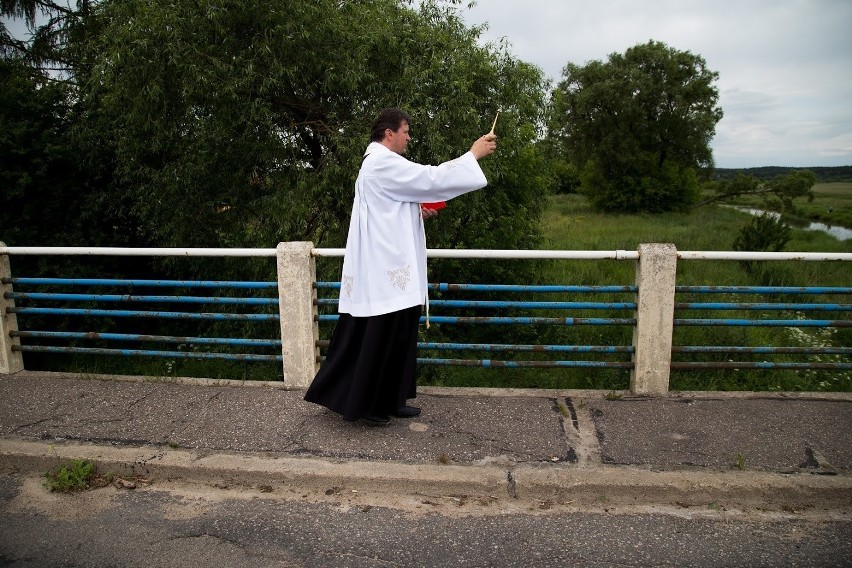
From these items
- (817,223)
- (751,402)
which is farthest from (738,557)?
(817,223)

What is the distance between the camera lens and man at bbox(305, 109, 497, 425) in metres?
4.01

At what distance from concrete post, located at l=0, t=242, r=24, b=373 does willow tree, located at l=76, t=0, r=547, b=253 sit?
316 centimetres

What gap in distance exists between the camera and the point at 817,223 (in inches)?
1492

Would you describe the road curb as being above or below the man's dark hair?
below

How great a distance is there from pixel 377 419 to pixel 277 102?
230 inches

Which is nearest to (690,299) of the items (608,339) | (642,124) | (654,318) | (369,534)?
(608,339)

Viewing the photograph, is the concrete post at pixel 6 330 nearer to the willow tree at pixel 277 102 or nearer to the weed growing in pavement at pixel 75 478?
the weed growing in pavement at pixel 75 478

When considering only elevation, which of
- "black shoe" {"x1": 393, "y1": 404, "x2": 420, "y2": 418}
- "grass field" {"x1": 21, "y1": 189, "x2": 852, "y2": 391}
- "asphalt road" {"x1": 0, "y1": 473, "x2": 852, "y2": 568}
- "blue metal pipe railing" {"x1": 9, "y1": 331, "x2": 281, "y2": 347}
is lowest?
"grass field" {"x1": 21, "y1": 189, "x2": 852, "y2": 391}

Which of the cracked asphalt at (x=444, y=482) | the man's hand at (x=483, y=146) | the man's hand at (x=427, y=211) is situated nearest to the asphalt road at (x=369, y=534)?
the cracked asphalt at (x=444, y=482)

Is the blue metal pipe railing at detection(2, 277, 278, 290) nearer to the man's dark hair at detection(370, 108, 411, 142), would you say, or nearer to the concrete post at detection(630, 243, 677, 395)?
the man's dark hair at detection(370, 108, 411, 142)

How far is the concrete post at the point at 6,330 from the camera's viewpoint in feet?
17.4

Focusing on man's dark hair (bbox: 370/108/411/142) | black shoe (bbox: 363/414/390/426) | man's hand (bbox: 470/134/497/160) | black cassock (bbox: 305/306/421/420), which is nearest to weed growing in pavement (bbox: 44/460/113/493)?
black cassock (bbox: 305/306/421/420)

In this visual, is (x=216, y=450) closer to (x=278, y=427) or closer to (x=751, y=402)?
(x=278, y=427)

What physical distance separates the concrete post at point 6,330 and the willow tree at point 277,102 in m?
3.16
